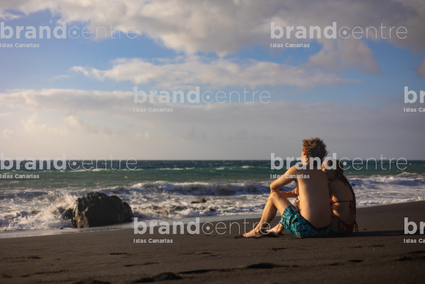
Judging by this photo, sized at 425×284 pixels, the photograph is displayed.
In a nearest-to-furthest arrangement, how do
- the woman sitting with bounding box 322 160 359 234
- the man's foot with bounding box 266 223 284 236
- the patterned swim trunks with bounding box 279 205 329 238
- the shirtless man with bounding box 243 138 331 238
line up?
the shirtless man with bounding box 243 138 331 238 < the patterned swim trunks with bounding box 279 205 329 238 < the woman sitting with bounding box 322 160 359 234 < the man's foot with bounding box 266 223 284 236

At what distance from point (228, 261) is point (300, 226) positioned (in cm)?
160

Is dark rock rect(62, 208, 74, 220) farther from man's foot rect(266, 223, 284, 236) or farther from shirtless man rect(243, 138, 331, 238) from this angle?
shirtless man rect(243, 138, 331, 238)

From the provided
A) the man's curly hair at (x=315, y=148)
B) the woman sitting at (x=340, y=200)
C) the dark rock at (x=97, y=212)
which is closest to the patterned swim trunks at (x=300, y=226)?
the woman sitting at (x=340, y=200)

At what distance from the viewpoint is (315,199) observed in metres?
4.02

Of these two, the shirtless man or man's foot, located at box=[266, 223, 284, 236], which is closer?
the shirtless man

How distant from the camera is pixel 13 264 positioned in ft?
10.8

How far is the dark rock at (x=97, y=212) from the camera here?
7836mm

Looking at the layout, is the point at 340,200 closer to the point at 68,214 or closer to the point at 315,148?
the point at 315,148

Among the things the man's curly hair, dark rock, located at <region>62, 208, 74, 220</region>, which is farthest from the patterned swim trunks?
dark rock, located at <region>62, 208, 74, 220</region>

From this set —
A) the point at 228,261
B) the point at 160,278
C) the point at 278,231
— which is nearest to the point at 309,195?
the point at 278,231

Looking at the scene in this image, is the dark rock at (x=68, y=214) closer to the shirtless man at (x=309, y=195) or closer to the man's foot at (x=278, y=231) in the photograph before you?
the man's foot at (x=278, y=231)

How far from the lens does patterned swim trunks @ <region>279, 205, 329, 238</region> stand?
4.16m

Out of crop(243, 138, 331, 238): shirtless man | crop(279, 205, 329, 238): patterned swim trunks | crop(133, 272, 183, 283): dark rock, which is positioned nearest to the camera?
crop(133, 272, 183, 283): dark rock

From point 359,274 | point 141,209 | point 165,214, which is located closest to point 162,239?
point 359,274
